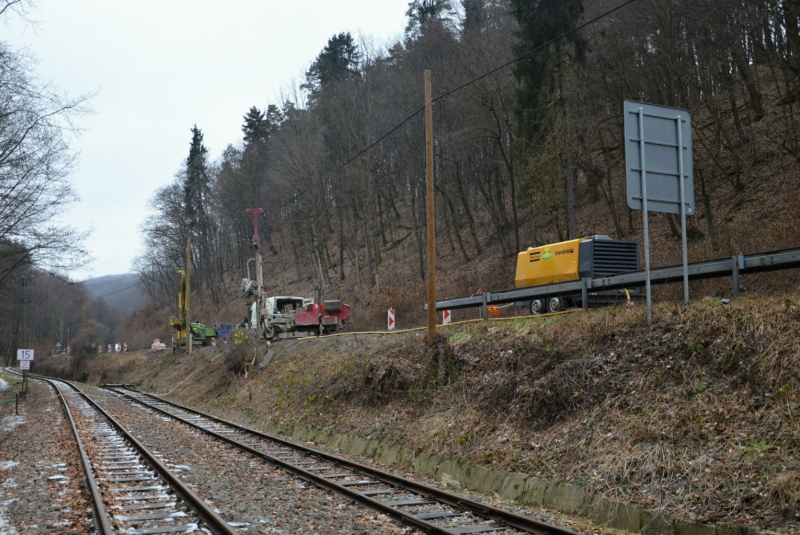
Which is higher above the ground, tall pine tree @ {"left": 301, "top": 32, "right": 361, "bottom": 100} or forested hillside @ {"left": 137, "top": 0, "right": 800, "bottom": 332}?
tall pine tree @ {"left": 301, "top": 32, "right": 361, "bottom": 100}

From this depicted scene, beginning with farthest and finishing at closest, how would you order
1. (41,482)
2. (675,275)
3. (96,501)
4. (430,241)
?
(430,241)
(675,275)
(41,482)
(96,501)

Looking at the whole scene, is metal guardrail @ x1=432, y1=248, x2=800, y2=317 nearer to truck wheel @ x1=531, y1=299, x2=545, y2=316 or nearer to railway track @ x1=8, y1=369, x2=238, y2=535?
truck wheel @ x1=531, y1=299, x2=545, y2=316

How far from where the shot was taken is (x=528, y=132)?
30500 millimetres

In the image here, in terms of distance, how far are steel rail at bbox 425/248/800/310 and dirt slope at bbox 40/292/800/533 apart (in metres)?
0.72

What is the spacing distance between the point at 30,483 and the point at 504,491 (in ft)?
24.7

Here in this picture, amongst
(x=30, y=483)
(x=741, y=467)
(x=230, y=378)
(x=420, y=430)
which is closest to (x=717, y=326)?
(x=741, y=467)

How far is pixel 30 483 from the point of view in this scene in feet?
35.5

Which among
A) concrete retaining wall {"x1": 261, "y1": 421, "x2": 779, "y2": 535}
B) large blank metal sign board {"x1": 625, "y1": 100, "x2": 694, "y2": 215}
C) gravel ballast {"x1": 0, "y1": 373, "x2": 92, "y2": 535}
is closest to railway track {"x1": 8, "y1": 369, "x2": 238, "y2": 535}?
gravel ballast {"x1": 0, "y1": 373, "x2": 92, "y2": 535}

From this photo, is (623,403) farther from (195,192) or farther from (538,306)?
(195,192)

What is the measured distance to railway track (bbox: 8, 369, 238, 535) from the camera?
7.82 m

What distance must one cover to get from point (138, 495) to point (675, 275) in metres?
9.53

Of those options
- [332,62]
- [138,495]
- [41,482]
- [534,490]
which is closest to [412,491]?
[534,490]

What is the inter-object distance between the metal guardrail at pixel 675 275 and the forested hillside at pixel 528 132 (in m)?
4.73

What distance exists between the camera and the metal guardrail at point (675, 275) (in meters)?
10.5
